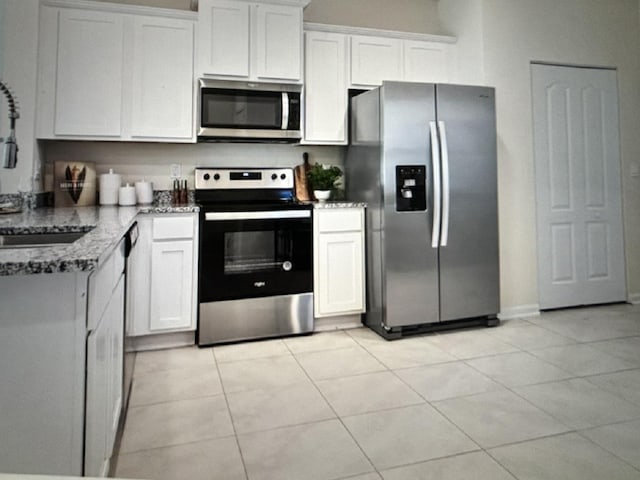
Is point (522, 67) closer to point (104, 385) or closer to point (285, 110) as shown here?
point (285, 110)

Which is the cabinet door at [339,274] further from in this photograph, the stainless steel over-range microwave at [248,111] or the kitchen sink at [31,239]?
the kitchen sink at [31,239]

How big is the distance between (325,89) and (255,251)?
1.43 metres

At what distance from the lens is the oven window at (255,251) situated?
2939 mm

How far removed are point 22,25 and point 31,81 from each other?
13.8 inches

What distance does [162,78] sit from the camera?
3.03m

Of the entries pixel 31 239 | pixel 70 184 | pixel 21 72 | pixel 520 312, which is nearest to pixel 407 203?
pixel 520 312

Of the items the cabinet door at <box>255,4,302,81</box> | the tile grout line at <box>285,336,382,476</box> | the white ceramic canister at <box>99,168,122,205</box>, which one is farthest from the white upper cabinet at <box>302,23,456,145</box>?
the tile grout line at <box>285,336,382,476</box>

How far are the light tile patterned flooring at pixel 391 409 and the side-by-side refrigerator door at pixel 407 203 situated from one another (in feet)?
1.01

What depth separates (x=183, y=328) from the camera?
2.84 meters

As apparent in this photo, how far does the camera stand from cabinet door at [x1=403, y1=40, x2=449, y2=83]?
143 inches

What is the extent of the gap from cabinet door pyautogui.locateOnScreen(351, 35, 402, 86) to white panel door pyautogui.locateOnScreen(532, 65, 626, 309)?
1151 mm

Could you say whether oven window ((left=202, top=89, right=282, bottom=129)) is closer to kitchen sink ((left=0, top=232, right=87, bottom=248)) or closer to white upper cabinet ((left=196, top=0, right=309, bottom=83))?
white upper cabinet ((left=196, top=0, right=309, bottom=83))

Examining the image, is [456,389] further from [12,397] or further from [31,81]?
[31,81]

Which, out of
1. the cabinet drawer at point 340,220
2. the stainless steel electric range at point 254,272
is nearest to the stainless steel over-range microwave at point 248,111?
the stainless steel electric range at point 254,272
